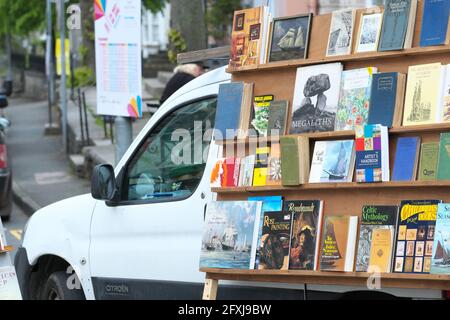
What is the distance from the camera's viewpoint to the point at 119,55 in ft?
33.3

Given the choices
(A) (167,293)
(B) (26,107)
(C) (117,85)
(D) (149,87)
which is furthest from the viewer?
(B) (26,107)

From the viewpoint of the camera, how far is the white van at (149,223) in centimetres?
621

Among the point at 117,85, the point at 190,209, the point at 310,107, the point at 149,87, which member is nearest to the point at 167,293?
the point at 190,209

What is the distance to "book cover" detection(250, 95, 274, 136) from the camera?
5.58 m

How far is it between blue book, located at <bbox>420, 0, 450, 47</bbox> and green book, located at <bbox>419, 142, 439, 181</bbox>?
0.52m

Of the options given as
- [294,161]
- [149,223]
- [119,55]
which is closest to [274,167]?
[294,161]

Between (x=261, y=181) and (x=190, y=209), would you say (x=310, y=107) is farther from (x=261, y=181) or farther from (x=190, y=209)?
(x=190, y=209)

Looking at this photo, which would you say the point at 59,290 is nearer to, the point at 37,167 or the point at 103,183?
the point at 103,183

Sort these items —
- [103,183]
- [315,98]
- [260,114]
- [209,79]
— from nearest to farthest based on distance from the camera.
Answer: [315,98], [260,114], [209,79], [103,183]

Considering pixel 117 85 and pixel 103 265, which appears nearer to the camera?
pixel 103 265

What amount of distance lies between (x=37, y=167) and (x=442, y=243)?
1599cm

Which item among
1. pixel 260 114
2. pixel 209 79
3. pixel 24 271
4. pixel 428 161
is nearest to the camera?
pixel 428 161

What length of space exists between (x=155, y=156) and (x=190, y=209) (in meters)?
0.62

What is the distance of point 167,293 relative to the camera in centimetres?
635
